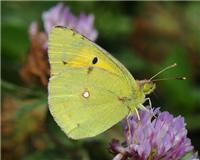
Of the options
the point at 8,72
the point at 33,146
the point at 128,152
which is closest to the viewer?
the point at 128,152

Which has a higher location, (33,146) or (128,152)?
(128,152)

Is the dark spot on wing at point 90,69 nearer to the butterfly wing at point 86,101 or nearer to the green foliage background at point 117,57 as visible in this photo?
the butterfly wing at point 86,101

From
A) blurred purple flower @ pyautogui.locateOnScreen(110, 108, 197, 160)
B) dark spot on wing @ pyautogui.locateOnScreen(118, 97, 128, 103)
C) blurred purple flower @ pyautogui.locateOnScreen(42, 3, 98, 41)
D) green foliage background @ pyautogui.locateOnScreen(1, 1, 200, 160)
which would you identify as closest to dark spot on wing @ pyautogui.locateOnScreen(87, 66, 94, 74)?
dark spot on wing @ pyautogui.locateOnScreen(118, 97, 128, 103)

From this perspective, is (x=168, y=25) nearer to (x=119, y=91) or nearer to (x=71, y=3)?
(x=71, y=3)

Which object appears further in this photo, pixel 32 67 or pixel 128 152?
pixel 32 67

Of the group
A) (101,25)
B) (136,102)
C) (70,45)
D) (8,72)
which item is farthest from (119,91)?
(101,25)

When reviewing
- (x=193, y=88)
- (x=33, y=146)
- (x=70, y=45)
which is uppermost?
(x=70, y=45)

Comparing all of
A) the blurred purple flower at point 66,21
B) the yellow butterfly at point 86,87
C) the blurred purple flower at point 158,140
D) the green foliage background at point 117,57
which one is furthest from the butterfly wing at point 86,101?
the blurred purple flower at point 66,21

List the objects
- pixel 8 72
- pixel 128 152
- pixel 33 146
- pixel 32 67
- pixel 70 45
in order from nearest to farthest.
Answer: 1. pixel 128 152
2. pixel 70 45
3. pixel 32 67
4. pixel 33 146
5. pixel 8 72
